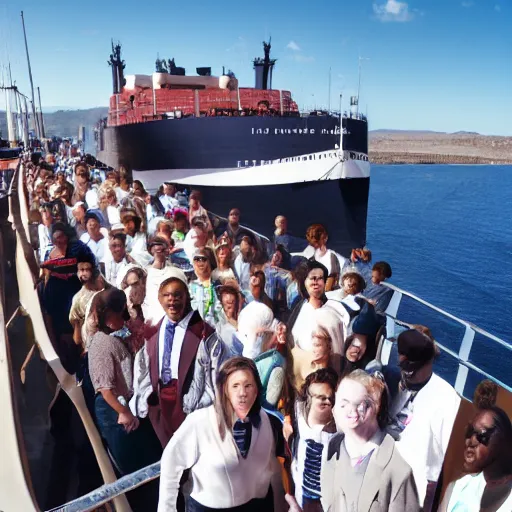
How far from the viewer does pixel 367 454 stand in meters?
2.49

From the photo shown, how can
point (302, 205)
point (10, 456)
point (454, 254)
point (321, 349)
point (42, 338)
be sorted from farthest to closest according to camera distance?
point (454, 254), point (302, 205), point (42, 338), point (10, 456), point (321, 349)

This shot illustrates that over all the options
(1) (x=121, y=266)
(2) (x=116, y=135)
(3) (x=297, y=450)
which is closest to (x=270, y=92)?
(2) (x=116, y=135)

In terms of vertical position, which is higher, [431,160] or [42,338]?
[42,338]

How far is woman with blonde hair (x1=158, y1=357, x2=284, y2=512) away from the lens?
257cm

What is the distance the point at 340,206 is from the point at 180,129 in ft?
16.1

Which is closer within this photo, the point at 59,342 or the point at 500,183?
the point at 59,342

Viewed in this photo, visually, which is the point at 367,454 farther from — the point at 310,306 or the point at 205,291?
the point at 205,291

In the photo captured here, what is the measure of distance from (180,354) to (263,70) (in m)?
16.3

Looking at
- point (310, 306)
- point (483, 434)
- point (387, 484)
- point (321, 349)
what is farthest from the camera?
point (310, 306)

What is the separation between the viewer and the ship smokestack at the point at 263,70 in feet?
56.7

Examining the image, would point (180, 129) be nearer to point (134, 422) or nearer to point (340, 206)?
point (340, 206)

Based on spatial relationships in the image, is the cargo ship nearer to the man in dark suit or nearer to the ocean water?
the ocean water

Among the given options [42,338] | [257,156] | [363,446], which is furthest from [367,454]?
[257,156]

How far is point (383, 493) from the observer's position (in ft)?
8.08
